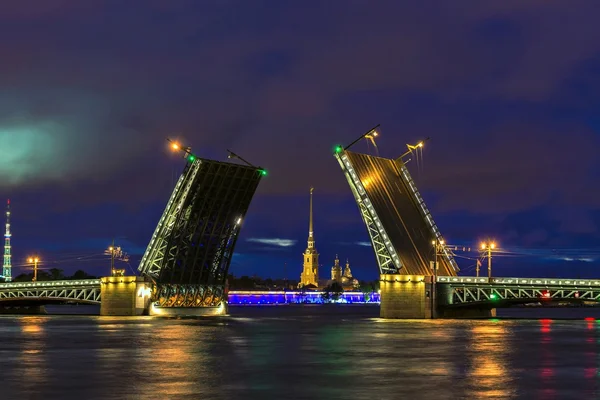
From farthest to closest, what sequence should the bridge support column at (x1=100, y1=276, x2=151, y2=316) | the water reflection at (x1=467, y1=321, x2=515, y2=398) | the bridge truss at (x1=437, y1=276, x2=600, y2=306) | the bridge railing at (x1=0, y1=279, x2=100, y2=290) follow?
the bridge railing at (x1=0, y1=279, x2=100, y2=290) → the bridge support column at (x1=100, y1=276, x2=151, y2=316) → the bridge truss at (x1=437, y1=276, x2=600, y2=306) → the water reflection at (x1=467, y1=321, x2=515, y2=398)

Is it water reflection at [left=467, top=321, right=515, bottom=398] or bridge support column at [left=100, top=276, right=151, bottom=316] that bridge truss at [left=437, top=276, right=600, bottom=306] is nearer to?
bridge support column at [left=100, top=276, right=151, bottom=316]

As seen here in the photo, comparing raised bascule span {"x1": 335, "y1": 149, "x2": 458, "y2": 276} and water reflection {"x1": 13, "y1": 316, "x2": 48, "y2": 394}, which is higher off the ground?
raised bascule span {"x1": 335, "y1": 149, "x2": 458, "y2": 276}

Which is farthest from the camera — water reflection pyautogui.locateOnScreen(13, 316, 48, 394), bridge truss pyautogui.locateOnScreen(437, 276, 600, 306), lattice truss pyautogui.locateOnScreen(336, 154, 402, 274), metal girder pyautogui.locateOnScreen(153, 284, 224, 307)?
metal girder pyautogui.locateOnScreen(153, 284, 224, 307)

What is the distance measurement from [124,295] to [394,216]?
28.1 metres

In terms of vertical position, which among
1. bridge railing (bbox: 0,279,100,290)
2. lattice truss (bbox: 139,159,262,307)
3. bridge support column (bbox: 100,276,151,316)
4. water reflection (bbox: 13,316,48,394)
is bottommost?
water reflection (bbox: 13,316,48,394)

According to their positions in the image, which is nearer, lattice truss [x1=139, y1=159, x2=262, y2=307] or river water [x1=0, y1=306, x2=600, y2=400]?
river water [x1=0, y1=306, x2=600, y2=400]

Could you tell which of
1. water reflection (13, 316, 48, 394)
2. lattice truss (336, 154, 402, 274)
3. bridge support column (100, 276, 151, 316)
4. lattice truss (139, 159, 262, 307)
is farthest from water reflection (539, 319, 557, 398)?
bridge support column (100, 276, 151, 316)

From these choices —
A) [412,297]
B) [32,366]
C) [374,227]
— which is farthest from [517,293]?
[32,366]

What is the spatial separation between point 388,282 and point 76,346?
53.1 meters

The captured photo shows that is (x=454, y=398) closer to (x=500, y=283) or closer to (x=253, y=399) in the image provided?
(x=253, y=399)

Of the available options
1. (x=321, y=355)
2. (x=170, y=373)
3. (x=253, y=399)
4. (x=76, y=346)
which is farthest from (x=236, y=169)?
(x=253, y=399)

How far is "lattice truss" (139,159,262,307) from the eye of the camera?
8425cm

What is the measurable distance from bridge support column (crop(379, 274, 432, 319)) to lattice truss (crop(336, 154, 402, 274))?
42.9 inches

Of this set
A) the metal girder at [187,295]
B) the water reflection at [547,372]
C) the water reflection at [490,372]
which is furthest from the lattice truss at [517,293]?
the water reflection at [547,372]
